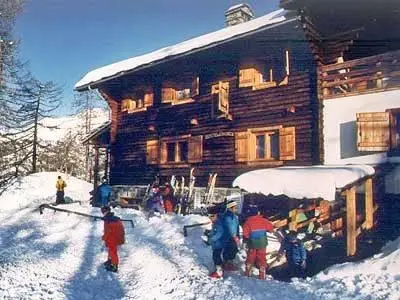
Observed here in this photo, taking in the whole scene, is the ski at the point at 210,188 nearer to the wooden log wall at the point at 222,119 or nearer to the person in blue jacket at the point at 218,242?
the wooden log wall at the point at 222,119

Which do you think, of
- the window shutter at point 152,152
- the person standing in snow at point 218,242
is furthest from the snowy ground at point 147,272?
Answer: the window shutter at point 152,152

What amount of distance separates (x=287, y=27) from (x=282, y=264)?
8276 mm

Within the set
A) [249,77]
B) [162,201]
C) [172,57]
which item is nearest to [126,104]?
[172,57]

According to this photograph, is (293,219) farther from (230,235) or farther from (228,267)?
(230,235)

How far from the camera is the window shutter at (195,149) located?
1688cm

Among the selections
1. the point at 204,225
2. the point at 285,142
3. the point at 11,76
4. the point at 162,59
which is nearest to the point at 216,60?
the point at 162,59

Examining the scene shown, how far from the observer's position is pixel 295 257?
360 inches

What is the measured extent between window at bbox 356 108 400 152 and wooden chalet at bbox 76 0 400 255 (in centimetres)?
3

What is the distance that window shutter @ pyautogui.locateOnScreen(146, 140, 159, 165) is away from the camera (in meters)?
18.7

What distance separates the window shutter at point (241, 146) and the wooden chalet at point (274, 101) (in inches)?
1.6

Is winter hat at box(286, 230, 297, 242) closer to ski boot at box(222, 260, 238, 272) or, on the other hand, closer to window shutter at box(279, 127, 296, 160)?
ski boot at box(222, 260, 238, 272)

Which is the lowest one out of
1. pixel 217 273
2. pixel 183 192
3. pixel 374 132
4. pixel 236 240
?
pixel 217 273

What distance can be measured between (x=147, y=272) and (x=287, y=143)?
7509mm

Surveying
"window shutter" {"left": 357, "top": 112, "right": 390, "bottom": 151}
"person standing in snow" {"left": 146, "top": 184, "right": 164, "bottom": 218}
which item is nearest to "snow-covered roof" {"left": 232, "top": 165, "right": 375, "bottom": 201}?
"window shutter" {"left": 357, "top": 112, "right": 390, "bottom": 151}
